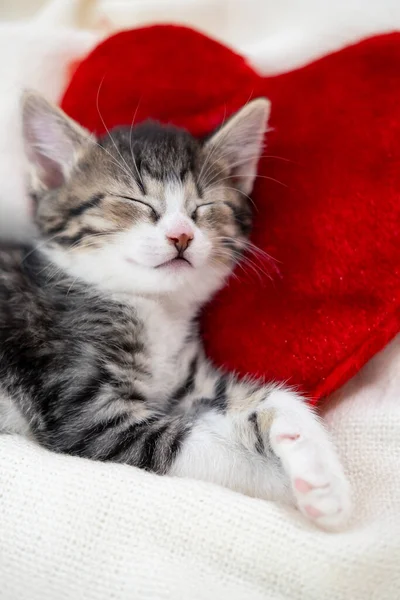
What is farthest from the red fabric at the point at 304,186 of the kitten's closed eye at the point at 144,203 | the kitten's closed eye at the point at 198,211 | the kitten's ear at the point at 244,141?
the kitten's closed eye at the point at 144,203

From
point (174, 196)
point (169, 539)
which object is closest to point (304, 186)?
point (174, 196)

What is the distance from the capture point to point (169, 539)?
0.83 meters

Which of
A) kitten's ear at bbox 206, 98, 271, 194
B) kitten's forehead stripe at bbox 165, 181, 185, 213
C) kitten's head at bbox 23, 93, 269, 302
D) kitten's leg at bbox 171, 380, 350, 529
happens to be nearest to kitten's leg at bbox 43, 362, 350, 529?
kitten's leg at bbox 171, 380, 350, 529

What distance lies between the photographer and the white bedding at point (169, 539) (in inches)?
30.5

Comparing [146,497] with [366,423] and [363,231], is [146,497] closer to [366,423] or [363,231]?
[366,423]

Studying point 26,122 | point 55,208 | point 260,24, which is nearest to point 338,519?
point 55,208

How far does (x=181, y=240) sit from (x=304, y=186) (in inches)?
12.1

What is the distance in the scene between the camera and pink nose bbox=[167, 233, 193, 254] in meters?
1.03

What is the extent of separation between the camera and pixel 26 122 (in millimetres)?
1151

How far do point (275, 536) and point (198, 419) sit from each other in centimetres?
33

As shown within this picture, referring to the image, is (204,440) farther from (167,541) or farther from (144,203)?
(144,203)

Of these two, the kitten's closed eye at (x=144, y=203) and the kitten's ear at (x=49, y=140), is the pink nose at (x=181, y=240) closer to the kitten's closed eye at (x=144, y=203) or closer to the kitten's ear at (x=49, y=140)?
the kitten's closed eye at (x=144, y=203)

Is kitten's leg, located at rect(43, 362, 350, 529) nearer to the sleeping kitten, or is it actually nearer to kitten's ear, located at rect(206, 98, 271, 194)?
the sleeping kitten

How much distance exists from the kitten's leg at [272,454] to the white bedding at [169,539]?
48 mm
